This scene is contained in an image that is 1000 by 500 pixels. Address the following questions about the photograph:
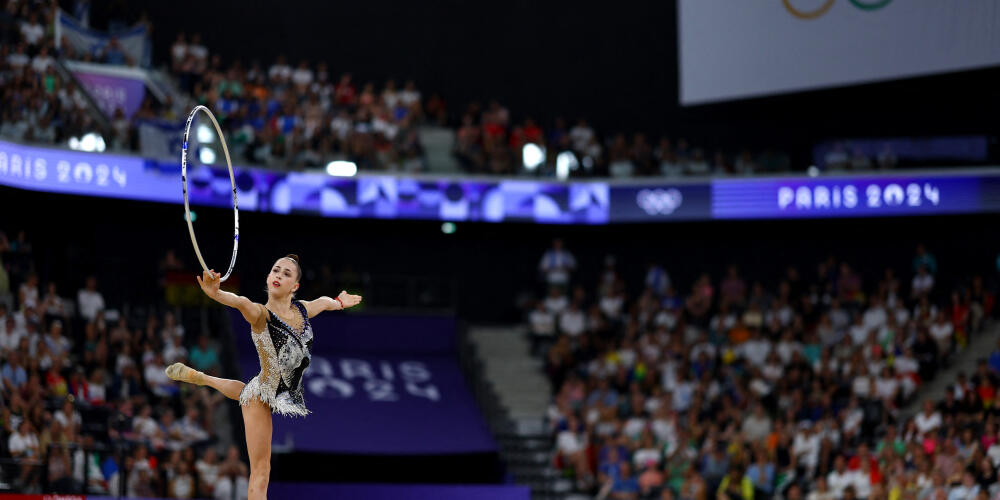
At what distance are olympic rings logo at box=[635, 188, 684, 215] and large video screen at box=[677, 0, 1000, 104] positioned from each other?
6.62 feet

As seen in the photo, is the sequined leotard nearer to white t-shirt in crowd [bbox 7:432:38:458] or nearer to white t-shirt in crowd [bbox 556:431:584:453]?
white t-shirt in crowd [bbox 7:432:38:458]

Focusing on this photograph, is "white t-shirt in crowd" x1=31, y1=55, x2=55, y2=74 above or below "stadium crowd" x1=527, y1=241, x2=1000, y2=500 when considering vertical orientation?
above

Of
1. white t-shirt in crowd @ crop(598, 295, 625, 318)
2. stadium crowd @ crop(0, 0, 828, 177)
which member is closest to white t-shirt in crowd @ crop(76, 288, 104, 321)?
stadium crowd @ crop(0, 0, 828, 177)

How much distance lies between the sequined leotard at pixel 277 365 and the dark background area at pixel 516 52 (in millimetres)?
20756

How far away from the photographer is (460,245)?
95.5ft

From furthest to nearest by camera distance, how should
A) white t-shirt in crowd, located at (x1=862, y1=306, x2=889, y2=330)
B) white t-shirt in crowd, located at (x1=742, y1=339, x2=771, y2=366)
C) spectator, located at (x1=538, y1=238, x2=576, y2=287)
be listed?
spectator, located at (x1=538, y1=238, x2=576, y2=287) < white t-shirt in crowd, located at (x1=742, y1=339, x2=771, y2=366) < white t-shirt in crowd, located at (x1=862, y1=306, x2=889, y2=330)

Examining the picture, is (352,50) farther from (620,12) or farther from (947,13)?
(947,13)

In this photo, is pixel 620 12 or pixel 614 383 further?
pixel 620 12

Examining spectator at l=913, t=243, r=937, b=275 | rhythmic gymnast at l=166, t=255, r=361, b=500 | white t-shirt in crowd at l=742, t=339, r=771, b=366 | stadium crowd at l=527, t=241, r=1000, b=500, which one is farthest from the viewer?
spectator at l=913, t=243, r=937, b=275

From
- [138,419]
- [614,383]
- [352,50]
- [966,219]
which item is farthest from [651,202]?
[138,419]

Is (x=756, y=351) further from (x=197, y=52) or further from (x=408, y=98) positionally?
(x=197, y=52)

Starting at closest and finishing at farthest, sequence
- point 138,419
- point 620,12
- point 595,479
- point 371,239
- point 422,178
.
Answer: point 138,419 < point 595,479 < point 422,178 < point 371,239 < point 620,12

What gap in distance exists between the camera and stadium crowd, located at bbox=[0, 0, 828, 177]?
865 inches

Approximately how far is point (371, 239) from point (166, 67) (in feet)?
19.0
